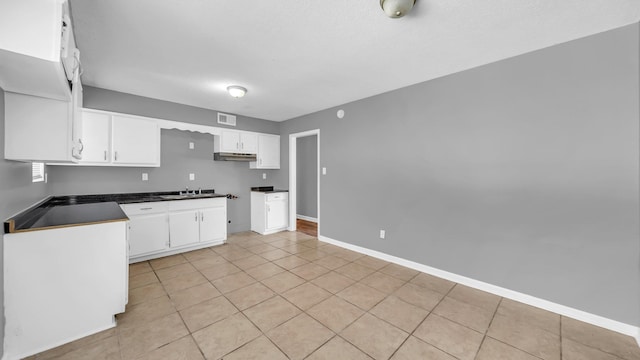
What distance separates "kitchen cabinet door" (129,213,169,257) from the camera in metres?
3.26

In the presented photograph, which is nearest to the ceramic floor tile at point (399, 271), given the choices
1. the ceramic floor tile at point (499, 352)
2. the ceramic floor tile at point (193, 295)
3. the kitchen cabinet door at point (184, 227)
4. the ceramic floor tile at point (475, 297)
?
the ceramic floor tile at point (475, 297)

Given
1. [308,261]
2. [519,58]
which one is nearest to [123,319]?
[308,261]

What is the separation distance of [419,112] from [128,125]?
13.8ft

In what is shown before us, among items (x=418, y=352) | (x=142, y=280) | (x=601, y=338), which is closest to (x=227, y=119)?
(x=142, y=280)

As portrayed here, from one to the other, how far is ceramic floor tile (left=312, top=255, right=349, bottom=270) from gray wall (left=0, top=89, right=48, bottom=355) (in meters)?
2.82

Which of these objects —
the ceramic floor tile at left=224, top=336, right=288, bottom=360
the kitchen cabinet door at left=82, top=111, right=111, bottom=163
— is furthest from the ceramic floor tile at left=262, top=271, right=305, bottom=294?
the kitchen cabinet door at left=82, top=111, right=111, bottom=163

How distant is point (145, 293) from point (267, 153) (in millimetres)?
3283

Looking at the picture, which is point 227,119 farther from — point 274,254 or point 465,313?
point 465,313

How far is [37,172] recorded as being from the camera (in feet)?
7.93

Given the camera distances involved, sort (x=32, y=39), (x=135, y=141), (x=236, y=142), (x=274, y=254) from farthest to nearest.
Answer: (x=236, y=142), (x=274, y=254), (x=135, y=141), (x=32, y=39)

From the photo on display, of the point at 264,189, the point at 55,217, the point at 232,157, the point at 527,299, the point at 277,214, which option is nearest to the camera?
the point at 55,217

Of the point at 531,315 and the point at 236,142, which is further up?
the point at 236,142

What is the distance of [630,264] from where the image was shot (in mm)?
1932

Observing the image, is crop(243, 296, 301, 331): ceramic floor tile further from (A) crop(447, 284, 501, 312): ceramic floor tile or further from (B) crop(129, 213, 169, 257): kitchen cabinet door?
(B) crop(129, 213, 169, 257): kitchen cabinet door
